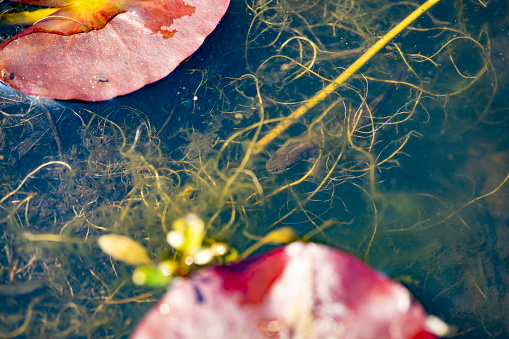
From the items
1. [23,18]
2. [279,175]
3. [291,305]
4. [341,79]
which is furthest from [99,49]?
[291,305]

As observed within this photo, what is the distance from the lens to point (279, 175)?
1447mm

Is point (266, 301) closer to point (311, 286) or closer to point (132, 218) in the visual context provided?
point (311, 286)

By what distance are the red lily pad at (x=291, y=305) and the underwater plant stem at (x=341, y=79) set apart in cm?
50

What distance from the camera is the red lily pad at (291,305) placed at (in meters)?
1.11

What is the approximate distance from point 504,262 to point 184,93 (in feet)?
4.93

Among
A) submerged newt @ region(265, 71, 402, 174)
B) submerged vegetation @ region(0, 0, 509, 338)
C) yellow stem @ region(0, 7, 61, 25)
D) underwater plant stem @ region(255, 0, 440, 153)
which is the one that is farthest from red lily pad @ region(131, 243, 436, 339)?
yellow stem @ region(0, 7, 61, 25)

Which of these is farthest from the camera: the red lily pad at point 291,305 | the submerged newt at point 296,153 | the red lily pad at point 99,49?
the submerged newt at point 296,153

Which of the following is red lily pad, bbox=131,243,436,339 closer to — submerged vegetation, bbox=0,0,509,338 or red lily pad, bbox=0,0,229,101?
submerged vegetation, bbox=0,0,509,338

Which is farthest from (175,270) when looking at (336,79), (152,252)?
(336,79)

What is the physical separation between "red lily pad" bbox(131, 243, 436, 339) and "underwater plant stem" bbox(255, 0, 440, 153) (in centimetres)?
50

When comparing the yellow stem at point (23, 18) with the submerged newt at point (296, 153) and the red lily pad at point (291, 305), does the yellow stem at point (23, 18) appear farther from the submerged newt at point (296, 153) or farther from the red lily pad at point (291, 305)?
the red lily pad at point (291, 305)

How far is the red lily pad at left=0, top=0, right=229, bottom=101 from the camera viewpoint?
1.31 meters

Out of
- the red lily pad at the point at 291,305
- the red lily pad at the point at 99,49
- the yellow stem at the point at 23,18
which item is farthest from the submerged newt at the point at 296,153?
the yellow stem at the point at 23,18

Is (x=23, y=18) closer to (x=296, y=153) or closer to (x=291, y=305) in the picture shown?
(x=296, y=153)
